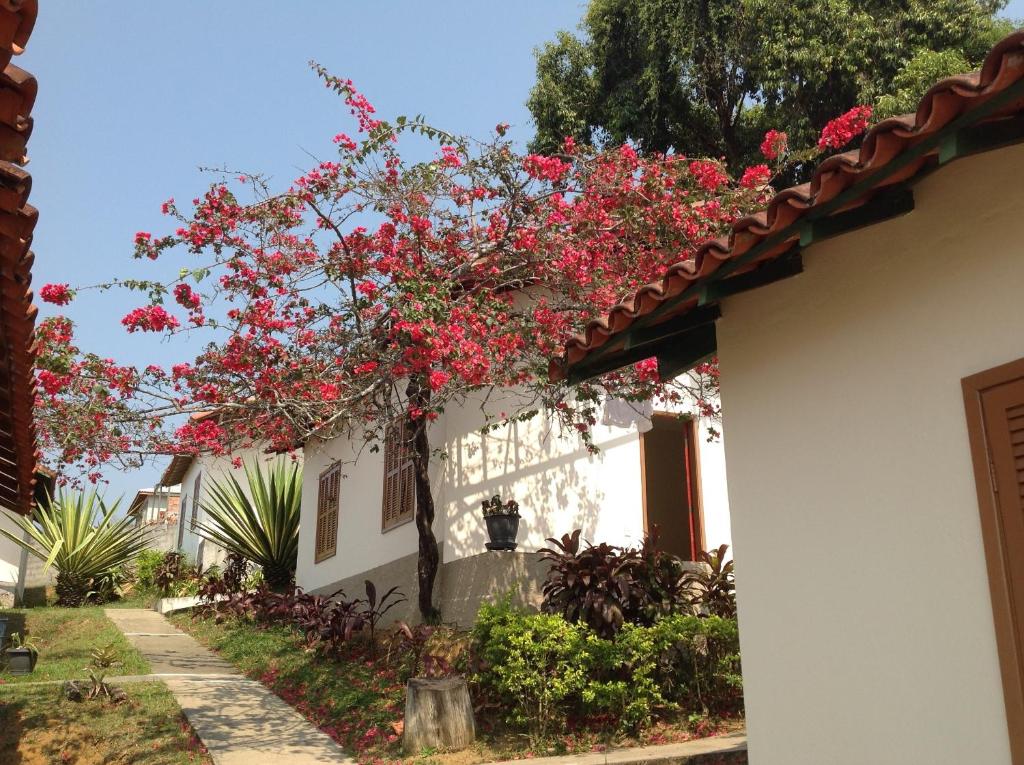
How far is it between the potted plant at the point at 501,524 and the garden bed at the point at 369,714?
1641 mm

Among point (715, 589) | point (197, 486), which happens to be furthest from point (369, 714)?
point (197, 486)

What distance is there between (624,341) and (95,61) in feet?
16.7

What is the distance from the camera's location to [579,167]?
9.66 metres

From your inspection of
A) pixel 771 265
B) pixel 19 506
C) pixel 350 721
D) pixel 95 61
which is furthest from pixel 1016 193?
pixel 19 506

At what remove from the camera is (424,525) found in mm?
10211

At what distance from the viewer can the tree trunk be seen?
1007cm

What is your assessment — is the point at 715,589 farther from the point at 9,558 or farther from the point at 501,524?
the point at 9,558

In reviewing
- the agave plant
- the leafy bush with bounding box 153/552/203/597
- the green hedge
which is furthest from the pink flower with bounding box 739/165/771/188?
the agave plant

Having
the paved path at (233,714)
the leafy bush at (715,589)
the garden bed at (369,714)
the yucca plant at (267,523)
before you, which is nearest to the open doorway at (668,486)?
the leafy bush at (715,589)

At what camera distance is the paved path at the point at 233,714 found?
293 inches

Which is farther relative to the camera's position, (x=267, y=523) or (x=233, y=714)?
(x=267, y=523)

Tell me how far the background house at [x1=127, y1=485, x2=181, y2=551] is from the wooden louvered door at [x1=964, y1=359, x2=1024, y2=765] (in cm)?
2282

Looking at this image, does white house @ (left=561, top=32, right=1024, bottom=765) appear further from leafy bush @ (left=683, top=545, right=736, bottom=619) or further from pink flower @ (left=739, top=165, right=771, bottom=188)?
pink flower @ (left=739, top=165, right=771, bottom=188)

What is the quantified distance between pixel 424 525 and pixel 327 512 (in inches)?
178
